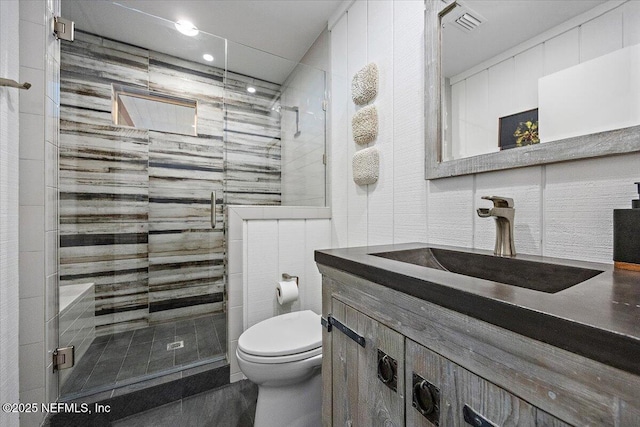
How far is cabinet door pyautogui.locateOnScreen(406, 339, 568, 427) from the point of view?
0.39 metres

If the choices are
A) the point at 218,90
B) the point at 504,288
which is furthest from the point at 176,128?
the point at 504,288

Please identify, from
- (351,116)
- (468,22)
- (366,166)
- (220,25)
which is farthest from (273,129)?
(468,22)

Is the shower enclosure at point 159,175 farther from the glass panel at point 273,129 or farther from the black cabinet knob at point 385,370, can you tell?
the black cabinet knob at point 385,370

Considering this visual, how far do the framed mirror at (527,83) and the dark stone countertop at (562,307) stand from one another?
1.32ft

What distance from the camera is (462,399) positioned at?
469 millimetres

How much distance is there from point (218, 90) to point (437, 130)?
6.39 ft

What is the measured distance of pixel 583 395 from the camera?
0.32 meters

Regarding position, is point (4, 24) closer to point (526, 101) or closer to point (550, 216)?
point (526, 101)

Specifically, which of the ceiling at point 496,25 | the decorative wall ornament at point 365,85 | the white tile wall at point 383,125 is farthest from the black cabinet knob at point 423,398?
the decorative wall ornament at point 365,85

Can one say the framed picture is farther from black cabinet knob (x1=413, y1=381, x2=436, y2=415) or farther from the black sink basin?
black cabinet knob (x1=413, y1=381, x2=436, y2=415)

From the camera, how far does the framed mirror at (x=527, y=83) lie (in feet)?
2.32

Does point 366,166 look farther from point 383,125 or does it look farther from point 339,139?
point 339,139

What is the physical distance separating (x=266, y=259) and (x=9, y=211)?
Answer: 3.77ft

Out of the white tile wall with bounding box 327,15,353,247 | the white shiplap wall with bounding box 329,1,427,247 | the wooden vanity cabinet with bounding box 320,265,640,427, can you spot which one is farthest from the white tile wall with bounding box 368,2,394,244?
the wooden vanity cabinet with bounding box 320,265,640,427
